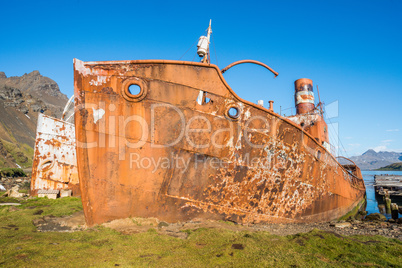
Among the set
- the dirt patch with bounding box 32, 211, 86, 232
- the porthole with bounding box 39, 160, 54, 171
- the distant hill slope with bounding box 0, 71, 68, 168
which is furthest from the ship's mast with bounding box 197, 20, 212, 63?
the distant hill slope with bounding box 0, 71, 68, 168

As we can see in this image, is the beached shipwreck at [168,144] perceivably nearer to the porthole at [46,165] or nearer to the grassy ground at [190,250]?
the grassy ground at [190,250]

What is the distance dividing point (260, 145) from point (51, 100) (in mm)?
176054

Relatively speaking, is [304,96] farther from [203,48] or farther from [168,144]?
[168,144]

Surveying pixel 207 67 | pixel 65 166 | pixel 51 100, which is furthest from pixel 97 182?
pixel 51 100

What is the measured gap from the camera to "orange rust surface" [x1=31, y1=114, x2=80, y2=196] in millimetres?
10617

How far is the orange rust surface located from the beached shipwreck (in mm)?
7044

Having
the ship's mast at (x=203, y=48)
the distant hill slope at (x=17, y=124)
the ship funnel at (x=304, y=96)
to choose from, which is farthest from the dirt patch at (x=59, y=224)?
the distant hill slope at (x=17, y=124)

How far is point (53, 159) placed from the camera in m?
10.8

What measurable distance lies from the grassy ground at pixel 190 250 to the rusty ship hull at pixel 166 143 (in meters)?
0.72

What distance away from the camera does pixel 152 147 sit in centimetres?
505

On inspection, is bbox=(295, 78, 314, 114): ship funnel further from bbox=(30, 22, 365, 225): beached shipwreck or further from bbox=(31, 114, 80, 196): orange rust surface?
bbox=(31, 114, 80, 196): orange rust surface

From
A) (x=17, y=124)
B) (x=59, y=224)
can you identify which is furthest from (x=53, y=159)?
(x=17, y=124)

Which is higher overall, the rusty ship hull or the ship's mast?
the ship's mast

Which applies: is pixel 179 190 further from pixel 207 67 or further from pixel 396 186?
pixel 396 186
